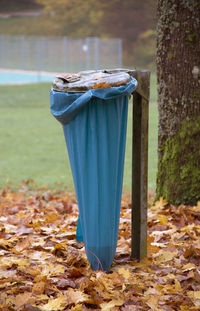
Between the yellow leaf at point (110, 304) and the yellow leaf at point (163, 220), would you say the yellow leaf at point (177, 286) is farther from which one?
the yellow leaf at point (163, 220)

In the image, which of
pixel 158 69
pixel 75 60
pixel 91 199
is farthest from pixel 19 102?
pixel 91 199

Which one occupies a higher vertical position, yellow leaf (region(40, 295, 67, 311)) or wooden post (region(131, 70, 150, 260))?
wooden post (region(131, 70, 150, 260))

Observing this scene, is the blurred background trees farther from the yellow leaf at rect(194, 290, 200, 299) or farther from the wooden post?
the yellow leaf at rect(194, 290, 200, 299)

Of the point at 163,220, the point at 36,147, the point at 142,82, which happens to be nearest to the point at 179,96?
the point at 163,220

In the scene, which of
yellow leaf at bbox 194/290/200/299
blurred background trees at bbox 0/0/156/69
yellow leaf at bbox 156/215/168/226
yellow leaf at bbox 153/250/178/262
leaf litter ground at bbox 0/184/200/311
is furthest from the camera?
blurred background trees at bbox 0/0/156/69

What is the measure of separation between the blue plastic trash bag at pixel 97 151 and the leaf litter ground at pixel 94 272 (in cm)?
21

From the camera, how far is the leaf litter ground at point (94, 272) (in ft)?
7.18

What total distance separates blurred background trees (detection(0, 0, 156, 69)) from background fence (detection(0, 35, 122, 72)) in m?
2.61

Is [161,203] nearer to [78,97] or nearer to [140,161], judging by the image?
[140,161]

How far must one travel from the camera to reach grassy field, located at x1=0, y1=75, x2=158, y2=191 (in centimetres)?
711

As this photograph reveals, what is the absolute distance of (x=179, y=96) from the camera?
150 inches

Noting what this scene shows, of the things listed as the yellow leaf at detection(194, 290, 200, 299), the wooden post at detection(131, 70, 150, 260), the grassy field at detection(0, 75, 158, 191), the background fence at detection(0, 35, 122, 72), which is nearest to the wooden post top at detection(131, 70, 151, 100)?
the wooden post at detection(131, 70, 150, 260)

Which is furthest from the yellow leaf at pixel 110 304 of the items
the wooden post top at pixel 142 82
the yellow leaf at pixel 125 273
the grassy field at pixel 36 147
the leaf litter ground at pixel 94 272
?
the grassy field at pixel 36 147

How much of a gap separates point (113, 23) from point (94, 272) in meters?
31.1
